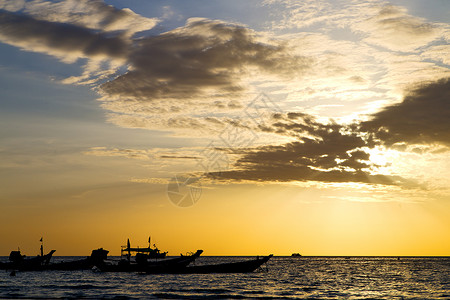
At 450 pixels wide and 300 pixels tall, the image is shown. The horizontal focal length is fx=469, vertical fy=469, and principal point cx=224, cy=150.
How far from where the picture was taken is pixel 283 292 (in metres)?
70.0

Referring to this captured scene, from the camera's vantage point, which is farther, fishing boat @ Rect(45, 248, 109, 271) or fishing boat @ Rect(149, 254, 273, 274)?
fishing boat @ Rect(45, 248, 109, 271)

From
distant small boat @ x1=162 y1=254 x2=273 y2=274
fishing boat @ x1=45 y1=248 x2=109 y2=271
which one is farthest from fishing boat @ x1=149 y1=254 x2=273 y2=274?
fishing boat @ x1=45 y1=248 x2=109 y2=271

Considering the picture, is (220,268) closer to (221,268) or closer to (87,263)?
(221,268)

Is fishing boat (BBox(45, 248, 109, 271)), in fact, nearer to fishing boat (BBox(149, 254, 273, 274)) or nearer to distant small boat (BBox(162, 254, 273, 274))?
fishing boat (BBox(149, 254, 273, 274))

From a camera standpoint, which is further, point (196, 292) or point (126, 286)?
point (126, 286)

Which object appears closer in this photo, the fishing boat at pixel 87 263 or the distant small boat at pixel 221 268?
the distant small boat at pixel 221 268

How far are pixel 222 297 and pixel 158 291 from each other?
511 inches

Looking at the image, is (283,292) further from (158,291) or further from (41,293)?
(41,293)

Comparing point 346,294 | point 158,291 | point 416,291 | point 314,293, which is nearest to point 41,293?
point 158,291

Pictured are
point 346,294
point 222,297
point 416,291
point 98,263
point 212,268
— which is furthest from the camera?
point 98,263

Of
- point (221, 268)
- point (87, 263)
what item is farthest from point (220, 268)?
point (87, 263)

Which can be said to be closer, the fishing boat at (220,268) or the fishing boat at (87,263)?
the fishing boat at (220,268)

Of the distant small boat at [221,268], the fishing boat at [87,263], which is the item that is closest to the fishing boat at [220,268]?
the distant small boat at [221,268]

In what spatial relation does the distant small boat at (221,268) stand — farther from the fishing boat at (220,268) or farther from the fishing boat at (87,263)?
the fishing boat at (87,263)
